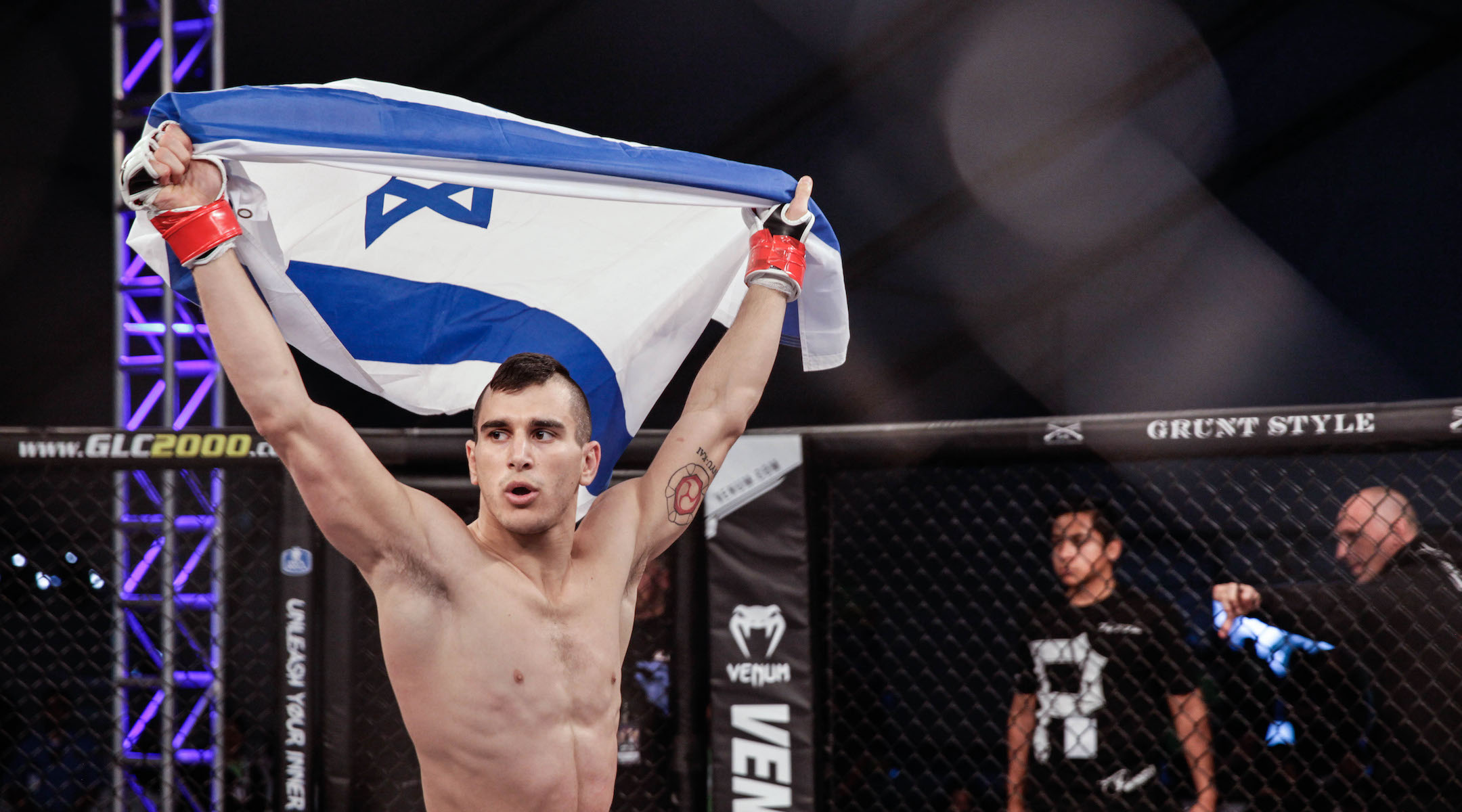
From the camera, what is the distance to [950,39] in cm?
563

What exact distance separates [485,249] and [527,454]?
24.0 inches

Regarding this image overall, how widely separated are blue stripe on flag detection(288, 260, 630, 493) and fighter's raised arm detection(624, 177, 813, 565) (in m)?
0.18

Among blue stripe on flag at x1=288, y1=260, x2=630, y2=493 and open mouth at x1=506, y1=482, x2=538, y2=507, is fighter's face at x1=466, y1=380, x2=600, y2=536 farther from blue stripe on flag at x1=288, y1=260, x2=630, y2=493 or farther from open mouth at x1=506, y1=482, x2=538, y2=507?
blue stripe on flag at x1=288, y1=260, x2=630, y2=493

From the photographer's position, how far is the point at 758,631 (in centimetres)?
234

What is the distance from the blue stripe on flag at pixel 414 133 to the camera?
5.45 ft

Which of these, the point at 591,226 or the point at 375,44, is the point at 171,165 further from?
the point at 375,44

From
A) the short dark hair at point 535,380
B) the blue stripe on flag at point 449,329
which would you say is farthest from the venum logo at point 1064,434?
the short dark hair at point 535,380

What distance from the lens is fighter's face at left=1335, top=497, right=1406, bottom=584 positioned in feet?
7.48

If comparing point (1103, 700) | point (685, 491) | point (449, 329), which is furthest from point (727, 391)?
point (1103, 700)

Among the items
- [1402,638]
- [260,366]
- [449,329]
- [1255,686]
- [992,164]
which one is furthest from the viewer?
[992,164]

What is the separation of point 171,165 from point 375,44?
4.74 m

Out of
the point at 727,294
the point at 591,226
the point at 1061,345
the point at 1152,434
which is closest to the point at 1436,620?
the point at 1152,434

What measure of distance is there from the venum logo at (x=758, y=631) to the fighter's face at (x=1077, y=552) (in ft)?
2.32

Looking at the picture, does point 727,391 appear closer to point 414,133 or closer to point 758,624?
point 758,624
